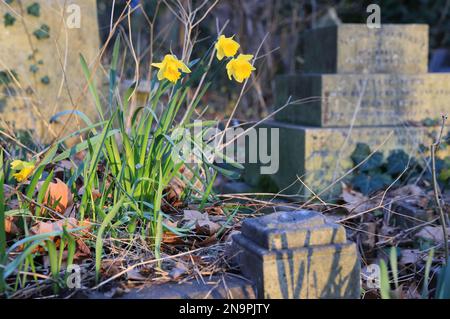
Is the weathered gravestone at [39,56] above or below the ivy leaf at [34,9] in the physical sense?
below

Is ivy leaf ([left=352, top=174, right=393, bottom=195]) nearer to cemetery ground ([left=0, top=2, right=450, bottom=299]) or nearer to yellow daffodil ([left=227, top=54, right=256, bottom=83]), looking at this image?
cemetery ground ([left=0, top=2, right=450, bottom=299])

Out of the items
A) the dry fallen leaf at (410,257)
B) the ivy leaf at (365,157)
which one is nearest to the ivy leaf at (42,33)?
the ivy leaf at (365,157)

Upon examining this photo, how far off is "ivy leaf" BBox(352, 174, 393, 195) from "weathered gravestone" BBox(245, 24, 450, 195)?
0.16 meters

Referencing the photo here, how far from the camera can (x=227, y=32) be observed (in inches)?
306

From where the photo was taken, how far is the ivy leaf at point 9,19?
156 inches

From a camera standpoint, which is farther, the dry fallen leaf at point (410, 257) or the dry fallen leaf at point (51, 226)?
the dry fallen leaf at point (410, 257)

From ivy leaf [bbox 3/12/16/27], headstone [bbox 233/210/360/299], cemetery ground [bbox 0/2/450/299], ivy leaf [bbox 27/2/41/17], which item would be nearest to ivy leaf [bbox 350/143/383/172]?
cemetery ground [bbox 0/2/450/299]

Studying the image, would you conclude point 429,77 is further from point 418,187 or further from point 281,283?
point 281,283

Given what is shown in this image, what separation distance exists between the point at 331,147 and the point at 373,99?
0.49 m

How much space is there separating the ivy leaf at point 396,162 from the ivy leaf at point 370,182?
7 centimetres

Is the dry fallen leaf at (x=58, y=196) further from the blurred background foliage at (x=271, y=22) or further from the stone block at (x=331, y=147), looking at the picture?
the blurred background foliage at (x=271, y=22)

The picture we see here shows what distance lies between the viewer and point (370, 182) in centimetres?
370

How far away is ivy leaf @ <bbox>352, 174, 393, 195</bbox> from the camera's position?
3.65m
